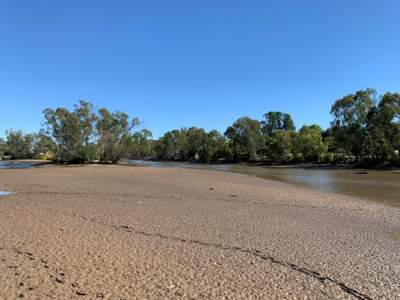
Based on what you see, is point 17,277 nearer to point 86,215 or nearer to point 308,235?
point 86,215

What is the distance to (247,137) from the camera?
3885 inches

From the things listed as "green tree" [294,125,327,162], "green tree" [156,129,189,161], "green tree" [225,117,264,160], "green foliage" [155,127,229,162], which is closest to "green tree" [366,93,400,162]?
"green tree" [294,125,327,162]

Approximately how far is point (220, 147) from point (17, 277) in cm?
10650

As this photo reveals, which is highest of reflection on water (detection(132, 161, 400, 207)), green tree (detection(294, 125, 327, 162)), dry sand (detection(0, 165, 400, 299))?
green tree (detection(294, 125, 327, 162))

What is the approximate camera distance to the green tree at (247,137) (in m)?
97.6

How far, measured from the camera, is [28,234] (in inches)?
298

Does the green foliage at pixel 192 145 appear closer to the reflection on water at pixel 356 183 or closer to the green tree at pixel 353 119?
the green tree at pixel 353 119

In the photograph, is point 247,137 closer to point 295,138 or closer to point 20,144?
point 295,138

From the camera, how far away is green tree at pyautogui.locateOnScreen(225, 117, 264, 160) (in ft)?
320

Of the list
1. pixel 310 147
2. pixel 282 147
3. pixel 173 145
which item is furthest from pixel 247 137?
pixel 173 145

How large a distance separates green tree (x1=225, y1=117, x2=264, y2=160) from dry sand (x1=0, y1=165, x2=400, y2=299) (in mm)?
86456

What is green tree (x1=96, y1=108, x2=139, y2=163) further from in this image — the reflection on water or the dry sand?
the dry sand

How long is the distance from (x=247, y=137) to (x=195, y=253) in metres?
93.5

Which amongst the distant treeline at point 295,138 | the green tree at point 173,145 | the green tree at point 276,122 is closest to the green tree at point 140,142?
the distant treeline at point 295,138
